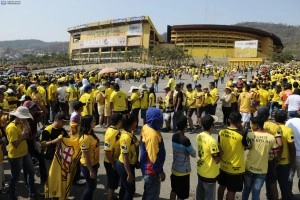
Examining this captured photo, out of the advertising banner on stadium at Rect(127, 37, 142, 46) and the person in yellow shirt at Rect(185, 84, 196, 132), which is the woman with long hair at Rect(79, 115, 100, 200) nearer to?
the person in yellow shirt at Rect(185, 84, 196, 132)

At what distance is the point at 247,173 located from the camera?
15.3 feet

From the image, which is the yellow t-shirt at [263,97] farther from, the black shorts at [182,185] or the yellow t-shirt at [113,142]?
the yellow t-shirt at [113,142]

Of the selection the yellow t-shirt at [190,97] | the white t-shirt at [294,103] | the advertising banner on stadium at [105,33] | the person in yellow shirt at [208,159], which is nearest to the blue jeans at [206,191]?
the person in yellow shirt at [208,159]

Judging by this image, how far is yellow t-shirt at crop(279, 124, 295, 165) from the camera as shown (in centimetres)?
482

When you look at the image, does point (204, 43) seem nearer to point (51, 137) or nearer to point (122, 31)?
point (122, 31)

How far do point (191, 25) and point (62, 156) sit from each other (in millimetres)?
89737

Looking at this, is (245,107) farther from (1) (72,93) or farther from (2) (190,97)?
(1) (72,93)

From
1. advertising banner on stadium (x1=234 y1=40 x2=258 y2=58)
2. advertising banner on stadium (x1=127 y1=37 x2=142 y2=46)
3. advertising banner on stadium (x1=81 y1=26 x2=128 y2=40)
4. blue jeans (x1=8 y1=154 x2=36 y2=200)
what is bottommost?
blue jeans (x1=8 y1=154 x2=36 y2=200)

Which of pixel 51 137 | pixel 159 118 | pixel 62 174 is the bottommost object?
pixel 62 174

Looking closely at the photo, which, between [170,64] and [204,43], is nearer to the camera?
[170,64]

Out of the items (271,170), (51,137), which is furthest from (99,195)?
(271,170)

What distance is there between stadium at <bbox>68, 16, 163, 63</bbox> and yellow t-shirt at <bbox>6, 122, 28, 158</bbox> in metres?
73.3

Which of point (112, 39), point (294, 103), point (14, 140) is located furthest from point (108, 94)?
point (112, 39)

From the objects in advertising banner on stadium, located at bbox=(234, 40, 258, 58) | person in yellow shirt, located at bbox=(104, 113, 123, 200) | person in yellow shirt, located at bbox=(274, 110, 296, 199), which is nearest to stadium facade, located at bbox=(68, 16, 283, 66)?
advertising banner on stadium, located at bbox=(234, 40, 258, 58)
